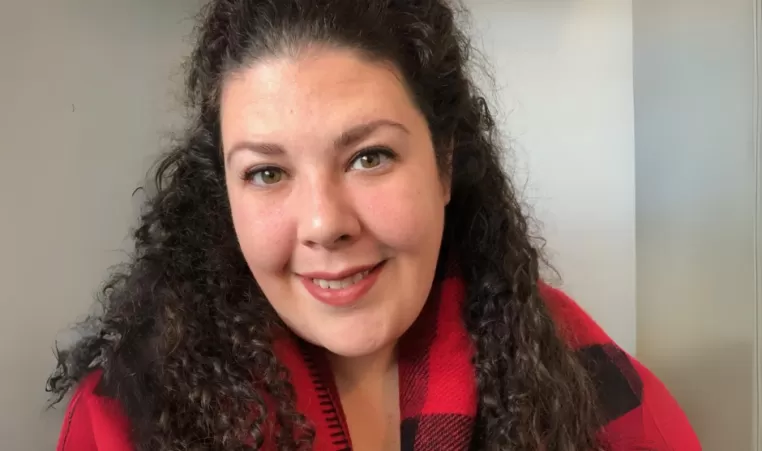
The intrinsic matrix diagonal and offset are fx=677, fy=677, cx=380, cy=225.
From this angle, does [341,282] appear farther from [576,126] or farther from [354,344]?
[576,126]

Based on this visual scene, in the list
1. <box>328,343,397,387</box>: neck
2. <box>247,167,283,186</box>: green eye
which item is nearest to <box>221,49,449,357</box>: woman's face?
<box>247,167,283,186</box>: green eye

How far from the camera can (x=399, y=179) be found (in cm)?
81

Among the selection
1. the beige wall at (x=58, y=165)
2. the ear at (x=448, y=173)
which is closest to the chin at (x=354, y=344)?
the ear at (x=448, y=173)

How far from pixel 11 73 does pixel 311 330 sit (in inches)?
18.8

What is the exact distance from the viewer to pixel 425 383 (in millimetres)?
907

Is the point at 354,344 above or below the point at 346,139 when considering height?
below

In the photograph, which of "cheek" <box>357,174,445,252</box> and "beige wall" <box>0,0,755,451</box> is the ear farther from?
"beige wall" <box>0,0,755,451</box>

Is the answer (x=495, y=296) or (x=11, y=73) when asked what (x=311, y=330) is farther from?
(x=11, y=73)

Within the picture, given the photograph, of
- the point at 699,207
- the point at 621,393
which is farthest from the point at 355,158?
the point at 699,207

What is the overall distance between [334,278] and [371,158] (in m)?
0.15

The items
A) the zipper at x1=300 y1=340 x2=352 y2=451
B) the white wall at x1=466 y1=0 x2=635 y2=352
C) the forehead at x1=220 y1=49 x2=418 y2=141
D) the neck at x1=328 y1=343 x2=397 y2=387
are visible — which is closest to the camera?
the forehead at x1=220 y1=49 x2=418 y2=141

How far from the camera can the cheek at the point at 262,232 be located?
80 cm

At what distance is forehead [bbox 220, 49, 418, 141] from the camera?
0.76 meters

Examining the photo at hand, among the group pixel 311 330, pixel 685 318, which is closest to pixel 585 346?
pixel 685 318
